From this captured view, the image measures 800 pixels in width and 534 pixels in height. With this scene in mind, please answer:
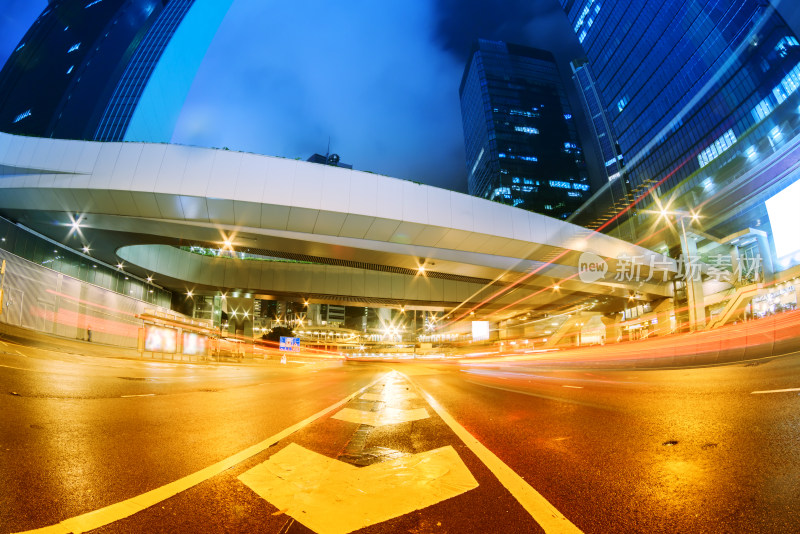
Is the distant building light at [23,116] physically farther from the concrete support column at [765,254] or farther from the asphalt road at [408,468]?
the concrete support column at [765,254]

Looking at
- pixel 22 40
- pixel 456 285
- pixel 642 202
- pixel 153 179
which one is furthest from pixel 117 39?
pixel 642 202

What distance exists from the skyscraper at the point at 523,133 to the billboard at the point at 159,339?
319ft

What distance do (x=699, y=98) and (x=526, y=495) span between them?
10420 cm

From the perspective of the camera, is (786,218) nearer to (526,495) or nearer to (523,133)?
(526,495)

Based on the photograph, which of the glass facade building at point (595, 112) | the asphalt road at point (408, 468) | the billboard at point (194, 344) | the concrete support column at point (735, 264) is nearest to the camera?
the asphalt road at point (408, 468)

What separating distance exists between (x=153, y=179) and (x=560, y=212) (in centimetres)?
11235

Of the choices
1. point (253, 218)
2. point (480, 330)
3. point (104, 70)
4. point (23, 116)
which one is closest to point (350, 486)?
point (253, 218)

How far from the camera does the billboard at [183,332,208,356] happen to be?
24.7 m

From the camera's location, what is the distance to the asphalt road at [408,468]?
1.41 meters

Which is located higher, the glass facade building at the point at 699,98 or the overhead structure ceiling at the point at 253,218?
the glass facade building at the point at 699,98

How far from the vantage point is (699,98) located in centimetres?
7138

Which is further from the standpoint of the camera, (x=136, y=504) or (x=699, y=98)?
(x=699, y=98)

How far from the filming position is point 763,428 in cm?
291

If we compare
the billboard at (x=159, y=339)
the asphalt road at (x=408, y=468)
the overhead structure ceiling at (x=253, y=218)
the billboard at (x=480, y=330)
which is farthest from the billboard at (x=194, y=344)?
the billboard at (x=480, y=330)
